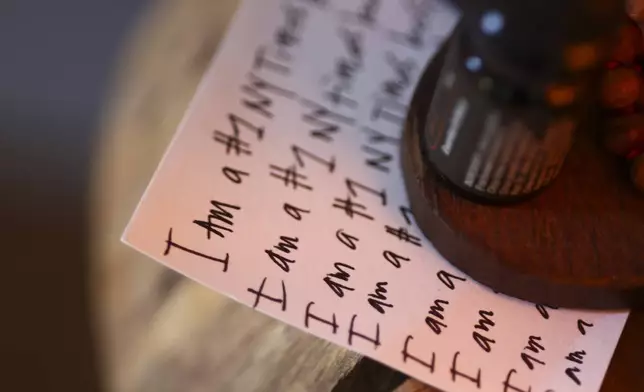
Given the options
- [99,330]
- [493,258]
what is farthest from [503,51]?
[99,330]

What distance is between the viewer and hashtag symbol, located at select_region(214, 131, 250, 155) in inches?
15.5

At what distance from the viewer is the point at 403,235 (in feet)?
1.23

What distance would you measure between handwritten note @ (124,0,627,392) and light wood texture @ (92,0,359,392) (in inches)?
0.4

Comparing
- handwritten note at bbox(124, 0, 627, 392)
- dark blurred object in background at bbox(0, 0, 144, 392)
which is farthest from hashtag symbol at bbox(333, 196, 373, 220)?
dark blurred object in background at bbox(0, 0, 144, 392)

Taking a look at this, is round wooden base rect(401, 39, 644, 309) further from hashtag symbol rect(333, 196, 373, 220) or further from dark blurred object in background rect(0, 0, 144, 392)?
dark blurred object in background rect(0, 0, 144, 392)

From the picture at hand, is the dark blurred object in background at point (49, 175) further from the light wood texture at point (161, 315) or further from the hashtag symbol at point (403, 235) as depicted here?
the hashtag symbol at point (403, 235)

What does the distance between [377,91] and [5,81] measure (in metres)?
0.22

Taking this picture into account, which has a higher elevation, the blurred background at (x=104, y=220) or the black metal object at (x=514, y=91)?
the black metal object at (x=514, y=91)

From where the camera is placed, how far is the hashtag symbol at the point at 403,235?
37 cm

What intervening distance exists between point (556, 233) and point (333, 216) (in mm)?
105

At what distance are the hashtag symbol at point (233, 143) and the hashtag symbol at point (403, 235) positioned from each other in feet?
0.27

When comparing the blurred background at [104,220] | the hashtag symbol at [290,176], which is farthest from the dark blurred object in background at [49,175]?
the hashtag symbol at [290,176]

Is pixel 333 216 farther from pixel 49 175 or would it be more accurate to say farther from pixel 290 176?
pixel 49 175

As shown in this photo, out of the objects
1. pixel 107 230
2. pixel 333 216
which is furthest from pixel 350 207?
pixel 107 230
